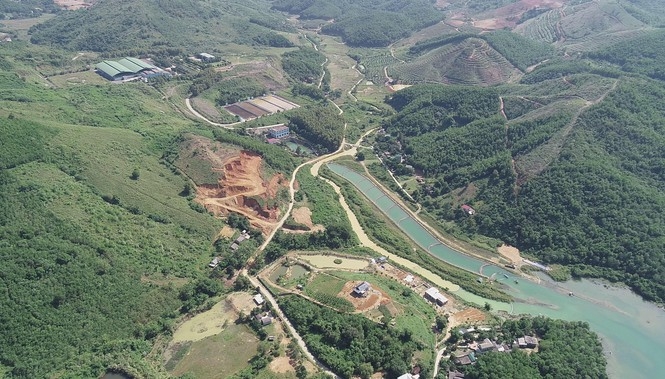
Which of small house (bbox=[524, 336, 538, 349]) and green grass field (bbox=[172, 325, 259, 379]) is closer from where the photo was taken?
green grass field (bbox=[172, 325, 259, 379])

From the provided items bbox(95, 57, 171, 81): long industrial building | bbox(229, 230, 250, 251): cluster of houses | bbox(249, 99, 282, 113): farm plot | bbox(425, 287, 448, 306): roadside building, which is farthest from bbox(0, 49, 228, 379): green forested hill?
bbox(95, 57, 171, 81): long industrial building

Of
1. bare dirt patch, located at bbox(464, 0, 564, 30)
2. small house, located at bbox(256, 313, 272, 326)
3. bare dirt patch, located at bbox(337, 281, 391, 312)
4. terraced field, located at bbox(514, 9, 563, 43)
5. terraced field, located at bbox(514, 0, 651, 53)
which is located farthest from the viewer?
bare dirt patch, located at bbox(464, 0, 564, 30)

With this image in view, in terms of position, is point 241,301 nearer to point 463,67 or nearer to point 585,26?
point 463,67

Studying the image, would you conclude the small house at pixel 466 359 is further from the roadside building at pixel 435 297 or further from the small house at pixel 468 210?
the small house at pixel 468 210

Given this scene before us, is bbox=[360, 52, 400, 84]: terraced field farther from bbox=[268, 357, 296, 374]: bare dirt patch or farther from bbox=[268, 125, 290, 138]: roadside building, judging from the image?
bbox=[268, 357, 296, 374]: bare dirt patch

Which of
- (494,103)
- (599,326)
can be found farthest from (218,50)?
(599,326)

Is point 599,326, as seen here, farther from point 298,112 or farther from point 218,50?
point 218,50

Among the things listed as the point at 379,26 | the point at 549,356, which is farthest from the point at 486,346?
the point at 379,26
